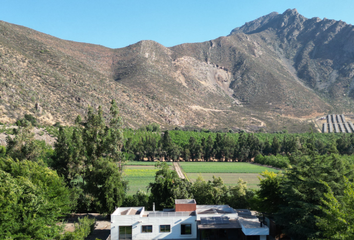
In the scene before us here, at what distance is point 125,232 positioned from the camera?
25297 mm

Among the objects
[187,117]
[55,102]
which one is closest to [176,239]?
[55,102]

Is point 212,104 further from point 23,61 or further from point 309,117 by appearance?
point 23,61

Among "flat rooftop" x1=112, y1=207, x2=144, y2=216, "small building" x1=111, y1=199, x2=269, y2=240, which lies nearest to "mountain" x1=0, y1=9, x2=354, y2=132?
"flat rooftop" x1=112, y1=207, x2=144, y2=216

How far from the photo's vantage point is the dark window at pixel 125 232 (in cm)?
2525

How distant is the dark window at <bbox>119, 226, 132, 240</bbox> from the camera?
25.2 metres

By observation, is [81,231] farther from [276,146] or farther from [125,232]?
[276,146]

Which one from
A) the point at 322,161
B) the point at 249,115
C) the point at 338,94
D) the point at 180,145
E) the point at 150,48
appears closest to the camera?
the point at 322,161

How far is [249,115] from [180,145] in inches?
2584

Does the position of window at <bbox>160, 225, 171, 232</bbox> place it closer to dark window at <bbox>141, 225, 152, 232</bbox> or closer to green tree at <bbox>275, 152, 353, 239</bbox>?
dark window at <bbox>141, 225, 152, 232</bbox>

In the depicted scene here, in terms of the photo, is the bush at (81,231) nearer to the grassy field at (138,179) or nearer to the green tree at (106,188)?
the green tree at (106,188)

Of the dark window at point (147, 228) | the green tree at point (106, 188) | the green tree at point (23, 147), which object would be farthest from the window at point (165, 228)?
the green tree at point (23, 147)

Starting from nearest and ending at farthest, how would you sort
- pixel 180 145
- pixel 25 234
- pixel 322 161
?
pixel 25 234 → pixel 322 161 → pixel 180 145

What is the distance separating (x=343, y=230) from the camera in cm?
1533

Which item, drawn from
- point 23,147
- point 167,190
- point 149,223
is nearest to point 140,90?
point 23,147
